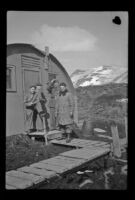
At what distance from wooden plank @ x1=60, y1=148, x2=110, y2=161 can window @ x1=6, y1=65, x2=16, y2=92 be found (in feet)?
4.40

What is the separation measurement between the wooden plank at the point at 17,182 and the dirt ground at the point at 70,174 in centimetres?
16

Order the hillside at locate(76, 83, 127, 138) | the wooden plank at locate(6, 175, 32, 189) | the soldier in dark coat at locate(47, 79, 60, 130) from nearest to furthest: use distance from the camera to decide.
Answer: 1. the wooden plank at locate(6, 175, 32, 189)
2. the hillside at locate(76, 83, 127, 138)
3. the soldier in dark coat at locate(47, 79, 60, 130)

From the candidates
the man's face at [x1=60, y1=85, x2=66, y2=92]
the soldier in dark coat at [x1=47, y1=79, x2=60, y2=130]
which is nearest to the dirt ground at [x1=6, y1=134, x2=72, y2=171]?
the soldier in dark coat at [x1=47, y1=79, x2=60, y2=130]

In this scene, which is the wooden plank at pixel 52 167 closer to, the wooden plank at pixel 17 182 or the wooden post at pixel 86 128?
the wooden plank at pixel 17 182

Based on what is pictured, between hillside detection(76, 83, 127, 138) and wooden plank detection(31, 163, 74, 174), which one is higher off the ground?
hillside detection(76, 83, 127, 138)

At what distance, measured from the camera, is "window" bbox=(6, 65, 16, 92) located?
4262mm

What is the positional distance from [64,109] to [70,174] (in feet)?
3.45

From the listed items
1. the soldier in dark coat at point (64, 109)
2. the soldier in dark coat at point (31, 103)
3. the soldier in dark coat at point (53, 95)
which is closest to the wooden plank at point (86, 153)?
the soldier in dark coat at point (64, 109)

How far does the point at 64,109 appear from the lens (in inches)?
180

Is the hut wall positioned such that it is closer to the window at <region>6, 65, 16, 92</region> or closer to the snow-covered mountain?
→ the window at <region>6, 65, 16, 92</region>

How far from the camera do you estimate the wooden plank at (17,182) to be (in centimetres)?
400

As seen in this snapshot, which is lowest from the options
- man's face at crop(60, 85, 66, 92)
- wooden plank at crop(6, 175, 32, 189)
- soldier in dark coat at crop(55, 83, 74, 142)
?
wooden plank at crop(6, 175, 32, 189)
